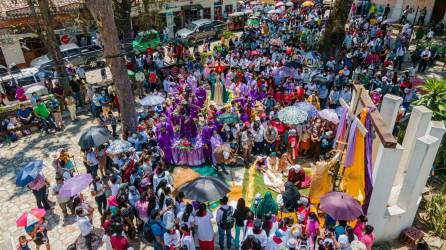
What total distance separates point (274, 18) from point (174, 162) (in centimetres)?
2315

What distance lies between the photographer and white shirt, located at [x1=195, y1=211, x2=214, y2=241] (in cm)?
785

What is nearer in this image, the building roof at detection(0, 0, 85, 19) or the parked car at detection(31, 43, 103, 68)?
the parked car at detection(31, 43, 103, 68)

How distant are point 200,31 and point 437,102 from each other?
20.2 metres

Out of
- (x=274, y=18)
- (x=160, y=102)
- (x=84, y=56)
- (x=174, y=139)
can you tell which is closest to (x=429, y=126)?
(x=174, y=139)

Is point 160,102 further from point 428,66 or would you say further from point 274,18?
point 274,18

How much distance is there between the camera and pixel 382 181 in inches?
332

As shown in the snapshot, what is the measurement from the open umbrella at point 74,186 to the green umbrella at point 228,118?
4.85m

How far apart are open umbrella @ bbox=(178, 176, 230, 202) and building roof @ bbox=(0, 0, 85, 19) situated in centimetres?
1931

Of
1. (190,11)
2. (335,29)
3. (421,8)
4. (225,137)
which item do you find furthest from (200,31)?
(225,137)

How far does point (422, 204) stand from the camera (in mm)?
10523

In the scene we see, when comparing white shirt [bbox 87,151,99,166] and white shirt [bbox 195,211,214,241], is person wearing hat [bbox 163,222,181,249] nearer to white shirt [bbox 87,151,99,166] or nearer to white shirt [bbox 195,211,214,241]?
white shirt [bbox 195,211,214,241]

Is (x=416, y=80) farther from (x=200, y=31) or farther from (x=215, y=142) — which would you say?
(x=200, y=31)

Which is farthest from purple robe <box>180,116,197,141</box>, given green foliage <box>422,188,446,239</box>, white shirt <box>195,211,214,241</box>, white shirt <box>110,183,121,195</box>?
green foliage <box>422,188,446,239</box>

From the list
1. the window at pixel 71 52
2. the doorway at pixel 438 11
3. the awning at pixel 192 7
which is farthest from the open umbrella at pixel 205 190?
the doorway at pixel 438 11
